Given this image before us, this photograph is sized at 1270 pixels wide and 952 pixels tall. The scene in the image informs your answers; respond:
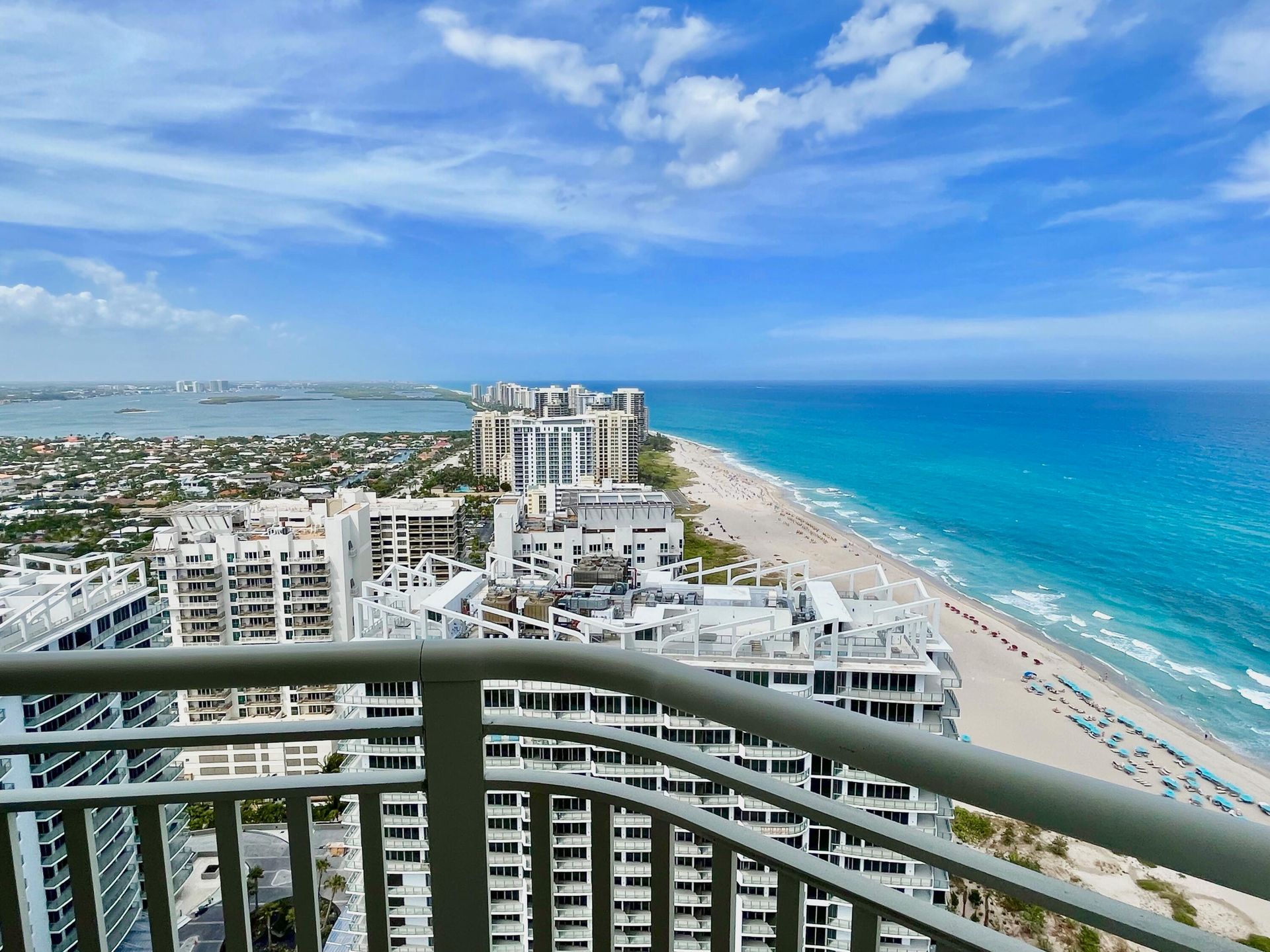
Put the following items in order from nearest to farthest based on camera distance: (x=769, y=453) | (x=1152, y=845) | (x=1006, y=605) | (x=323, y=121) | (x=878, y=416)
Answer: (x=1152, y=845) < (x=323, y=121) < (x=1006, y=605) < (x=769, y=453) < (x=878, y=416)

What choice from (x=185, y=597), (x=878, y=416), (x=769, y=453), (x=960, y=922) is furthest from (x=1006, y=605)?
(x=878, y=416)

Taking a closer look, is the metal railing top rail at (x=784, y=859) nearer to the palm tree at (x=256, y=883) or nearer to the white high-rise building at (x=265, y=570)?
the palm tree at (x=256, y=883)

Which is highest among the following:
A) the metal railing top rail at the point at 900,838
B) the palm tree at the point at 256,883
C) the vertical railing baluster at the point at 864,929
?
the metal railing top rail at the point at 900,838

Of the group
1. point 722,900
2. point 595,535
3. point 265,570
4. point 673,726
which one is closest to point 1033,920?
point 722,900

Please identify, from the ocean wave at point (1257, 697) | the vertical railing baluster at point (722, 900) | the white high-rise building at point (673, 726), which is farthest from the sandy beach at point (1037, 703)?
the vertical railing baluster at point (722, 900)

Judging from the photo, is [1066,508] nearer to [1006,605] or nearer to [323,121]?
[1006,605]

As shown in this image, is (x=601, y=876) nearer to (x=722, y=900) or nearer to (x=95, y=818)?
(x=722, y=900)
